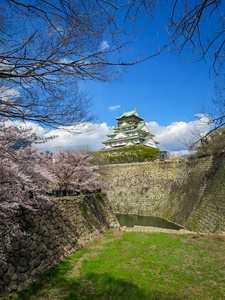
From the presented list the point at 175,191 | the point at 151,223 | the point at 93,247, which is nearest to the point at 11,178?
the point at 93,247

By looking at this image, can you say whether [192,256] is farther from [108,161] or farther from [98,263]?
[108,161]

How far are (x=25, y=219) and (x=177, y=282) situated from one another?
14.6 ft

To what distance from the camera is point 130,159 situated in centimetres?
3036

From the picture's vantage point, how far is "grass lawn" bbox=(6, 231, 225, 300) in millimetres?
4684

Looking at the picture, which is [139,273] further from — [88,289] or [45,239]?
[45,239]

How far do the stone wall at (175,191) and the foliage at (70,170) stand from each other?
734cm

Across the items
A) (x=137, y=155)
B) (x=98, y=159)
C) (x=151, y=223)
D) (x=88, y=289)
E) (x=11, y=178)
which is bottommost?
(x=151, y=223)

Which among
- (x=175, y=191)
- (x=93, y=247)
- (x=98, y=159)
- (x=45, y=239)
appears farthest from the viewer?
(x=98, y=159)

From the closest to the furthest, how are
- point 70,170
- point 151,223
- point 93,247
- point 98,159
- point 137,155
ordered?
point 93,247, point 70,170, point 151,223, point 98,159, point 137,155

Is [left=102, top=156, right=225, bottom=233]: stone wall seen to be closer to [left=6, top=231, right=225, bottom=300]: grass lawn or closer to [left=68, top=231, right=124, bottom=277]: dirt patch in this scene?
[left=6, top=231, right=225, bottom=300]: grass lawn

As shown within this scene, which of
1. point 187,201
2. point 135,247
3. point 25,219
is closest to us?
point 25,219

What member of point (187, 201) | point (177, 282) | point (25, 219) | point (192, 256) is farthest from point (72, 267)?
point (187, 201)

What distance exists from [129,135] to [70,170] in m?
28.9

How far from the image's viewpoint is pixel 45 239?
20.3 ft
